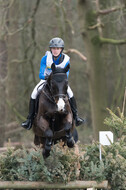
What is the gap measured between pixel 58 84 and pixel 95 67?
7.16 m

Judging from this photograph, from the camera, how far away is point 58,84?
224 inches

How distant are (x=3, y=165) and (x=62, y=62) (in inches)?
81.6

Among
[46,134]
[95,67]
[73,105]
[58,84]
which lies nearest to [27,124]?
A: [46,134]

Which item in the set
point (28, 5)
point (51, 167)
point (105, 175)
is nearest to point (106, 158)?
point (105, 175)

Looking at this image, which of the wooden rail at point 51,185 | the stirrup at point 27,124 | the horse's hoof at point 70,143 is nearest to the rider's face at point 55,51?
the stirrup at point 27,124

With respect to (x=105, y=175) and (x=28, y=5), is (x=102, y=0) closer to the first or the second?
(x=28, y=5)

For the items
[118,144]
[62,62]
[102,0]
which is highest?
[102,0]

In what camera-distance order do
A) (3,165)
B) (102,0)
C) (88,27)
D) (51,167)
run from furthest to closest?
(102,0)
(88,27)
(3,165)
(51,167)

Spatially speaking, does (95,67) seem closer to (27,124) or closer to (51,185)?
(27,124)

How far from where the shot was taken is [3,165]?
634 cm

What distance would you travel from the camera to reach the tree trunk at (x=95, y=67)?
12.7m

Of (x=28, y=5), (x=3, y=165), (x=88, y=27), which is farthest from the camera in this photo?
(x=28, y=5)

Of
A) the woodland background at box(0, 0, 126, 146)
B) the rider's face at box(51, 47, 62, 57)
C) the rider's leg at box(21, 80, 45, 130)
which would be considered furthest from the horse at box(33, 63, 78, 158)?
the woodland background at box(0, 0, 126, 146)

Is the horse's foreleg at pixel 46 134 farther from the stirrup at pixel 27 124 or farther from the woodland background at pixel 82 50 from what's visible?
the woodland background at pixel 82 50
